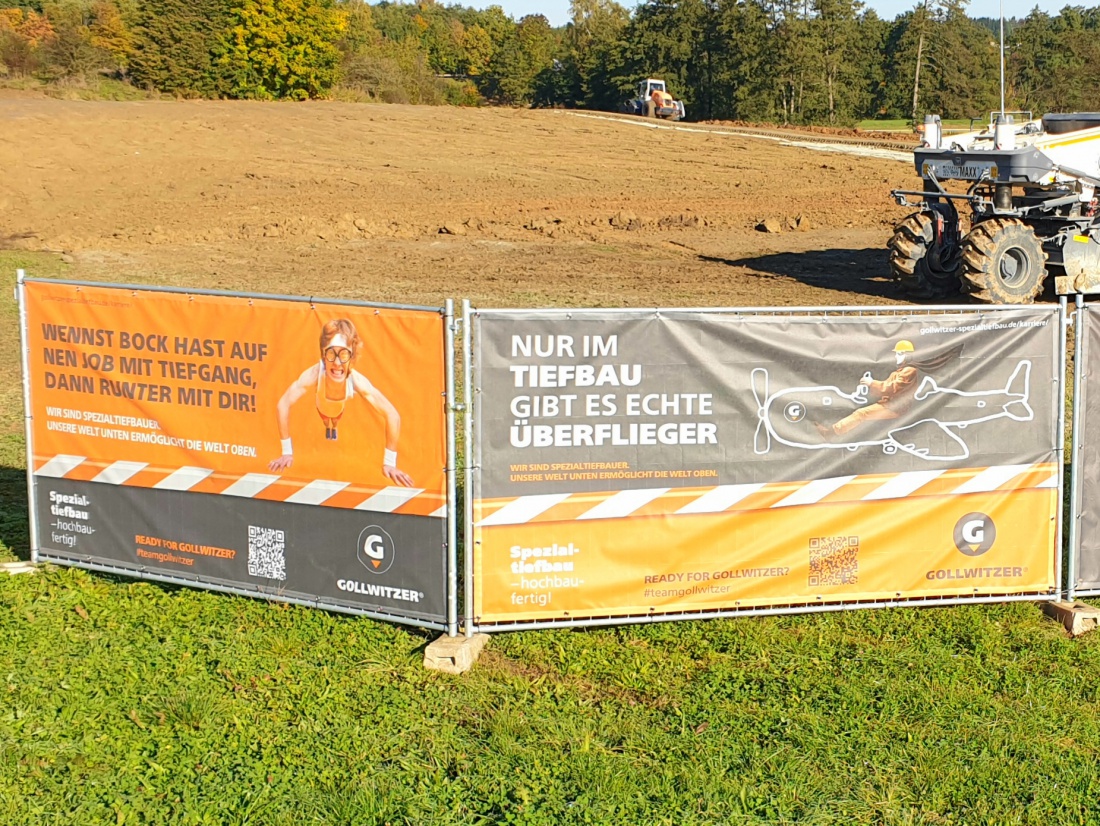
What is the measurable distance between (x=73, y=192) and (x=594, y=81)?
192ft

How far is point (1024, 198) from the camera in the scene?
18.3 meters

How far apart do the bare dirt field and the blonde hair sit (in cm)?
1265

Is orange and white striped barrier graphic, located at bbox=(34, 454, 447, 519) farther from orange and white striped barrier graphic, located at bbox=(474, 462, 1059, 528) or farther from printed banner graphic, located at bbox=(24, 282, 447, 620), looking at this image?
orange and white striped barrier graphic, located at bbox=(474, 462, 1059, 528)

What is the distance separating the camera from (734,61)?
73875mm

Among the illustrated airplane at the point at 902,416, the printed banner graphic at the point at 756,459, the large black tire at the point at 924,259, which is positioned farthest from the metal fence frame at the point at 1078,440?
the large black tire at the point at 924,259

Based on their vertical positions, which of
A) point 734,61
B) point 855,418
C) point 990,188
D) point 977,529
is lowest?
point 977,529

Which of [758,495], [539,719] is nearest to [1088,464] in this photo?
[758,495]

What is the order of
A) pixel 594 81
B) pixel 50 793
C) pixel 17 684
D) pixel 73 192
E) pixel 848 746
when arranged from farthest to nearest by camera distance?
1. pixel 594 81
2. pixel 73 192
3. pixel 17 684
4. pixel 848 746
5. pixel 50 793

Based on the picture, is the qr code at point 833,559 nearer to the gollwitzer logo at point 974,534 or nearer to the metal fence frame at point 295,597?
the gollwitzer logo at point 974,534

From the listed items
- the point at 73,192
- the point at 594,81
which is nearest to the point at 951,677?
the point at 73,192

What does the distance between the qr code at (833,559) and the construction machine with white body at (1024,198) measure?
11.4 meters

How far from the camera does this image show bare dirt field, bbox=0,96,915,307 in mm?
22312

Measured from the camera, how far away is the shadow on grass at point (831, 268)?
21.5m

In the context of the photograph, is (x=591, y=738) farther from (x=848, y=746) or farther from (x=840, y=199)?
(x=840, y=199)
